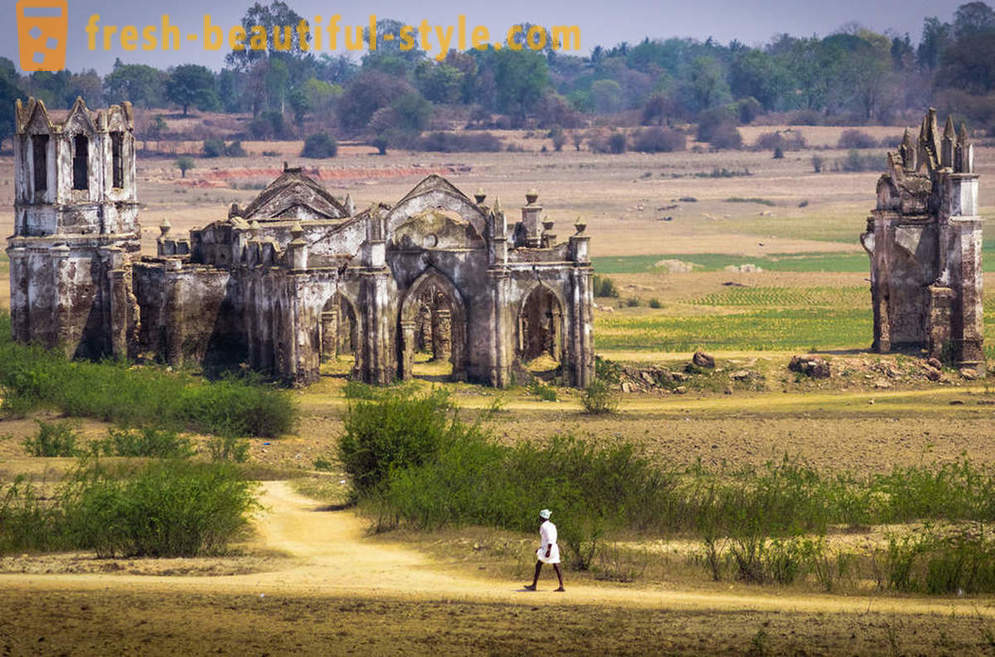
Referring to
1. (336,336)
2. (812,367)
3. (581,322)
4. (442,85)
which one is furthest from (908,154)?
(442,85)

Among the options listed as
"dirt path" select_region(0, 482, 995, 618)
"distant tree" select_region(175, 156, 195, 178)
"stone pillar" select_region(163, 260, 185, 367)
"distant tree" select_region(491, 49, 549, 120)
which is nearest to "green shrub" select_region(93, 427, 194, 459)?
"dirt path" select_region(0, 482, 995, 618)

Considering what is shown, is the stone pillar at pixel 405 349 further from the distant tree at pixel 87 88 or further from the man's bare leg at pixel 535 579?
the distant tree at pixel 87 88

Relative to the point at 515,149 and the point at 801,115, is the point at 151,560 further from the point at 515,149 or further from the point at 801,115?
the point at 801,115

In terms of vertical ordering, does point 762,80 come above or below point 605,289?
above

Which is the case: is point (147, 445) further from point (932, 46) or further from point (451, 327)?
point (932, 46)

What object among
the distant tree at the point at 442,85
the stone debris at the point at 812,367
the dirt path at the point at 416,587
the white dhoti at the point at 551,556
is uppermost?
the distant tree at the point at 442,85

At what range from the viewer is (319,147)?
118250 mm

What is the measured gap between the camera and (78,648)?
19594mm

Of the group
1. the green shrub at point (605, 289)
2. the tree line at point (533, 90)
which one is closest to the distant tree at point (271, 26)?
the tree line at point (533, 90)

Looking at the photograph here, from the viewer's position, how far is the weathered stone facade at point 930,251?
4388 centimetres

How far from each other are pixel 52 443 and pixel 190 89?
392 feet

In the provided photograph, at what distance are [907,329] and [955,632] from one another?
26.2 m

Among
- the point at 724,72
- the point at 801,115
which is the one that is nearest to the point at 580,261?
the point at 801,115

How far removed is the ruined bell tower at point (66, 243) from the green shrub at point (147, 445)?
1026 cm
